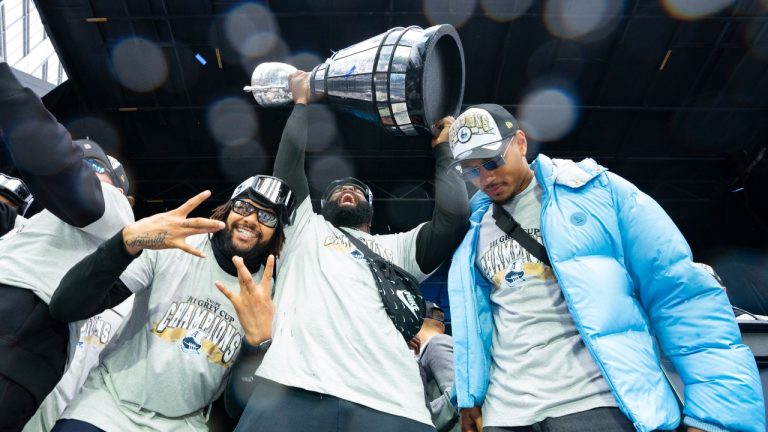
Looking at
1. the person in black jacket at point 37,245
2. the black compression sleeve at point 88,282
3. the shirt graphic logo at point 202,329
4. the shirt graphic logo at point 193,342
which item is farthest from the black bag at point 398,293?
the person in black jacket at point 37,245

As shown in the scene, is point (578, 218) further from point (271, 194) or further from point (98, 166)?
point (98, 166)

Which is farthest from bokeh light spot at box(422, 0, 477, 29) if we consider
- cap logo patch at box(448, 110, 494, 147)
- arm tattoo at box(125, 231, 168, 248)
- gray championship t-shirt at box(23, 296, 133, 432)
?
arm tattoo at box(125, 231, 168, 248)

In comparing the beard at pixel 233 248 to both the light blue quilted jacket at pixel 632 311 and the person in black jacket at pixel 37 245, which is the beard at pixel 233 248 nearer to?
the person in black jacket at pixel 37 245

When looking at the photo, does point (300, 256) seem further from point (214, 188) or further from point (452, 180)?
point (214, 188)

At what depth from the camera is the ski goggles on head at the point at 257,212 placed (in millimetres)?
2387

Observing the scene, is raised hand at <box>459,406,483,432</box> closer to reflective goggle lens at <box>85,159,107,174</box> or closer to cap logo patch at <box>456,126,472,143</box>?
cap logo patch at <box>456,126,472,143</box>

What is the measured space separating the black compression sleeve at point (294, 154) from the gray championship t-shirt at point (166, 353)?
61 centimetres

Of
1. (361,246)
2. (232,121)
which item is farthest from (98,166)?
(232,121)

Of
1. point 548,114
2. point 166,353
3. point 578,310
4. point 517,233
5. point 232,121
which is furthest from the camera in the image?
point 232,121

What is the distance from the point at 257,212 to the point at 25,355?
1046 millimetres

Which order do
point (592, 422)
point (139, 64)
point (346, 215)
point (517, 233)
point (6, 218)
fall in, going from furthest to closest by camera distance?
1. point (139, 64)
2. point (346, 215)
3. point (6, 218)
4. point (517, 233)
5. point (592, 422)

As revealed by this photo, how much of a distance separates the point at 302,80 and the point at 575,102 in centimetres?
661

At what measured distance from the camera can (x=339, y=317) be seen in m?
2.07

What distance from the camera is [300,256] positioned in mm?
2398
